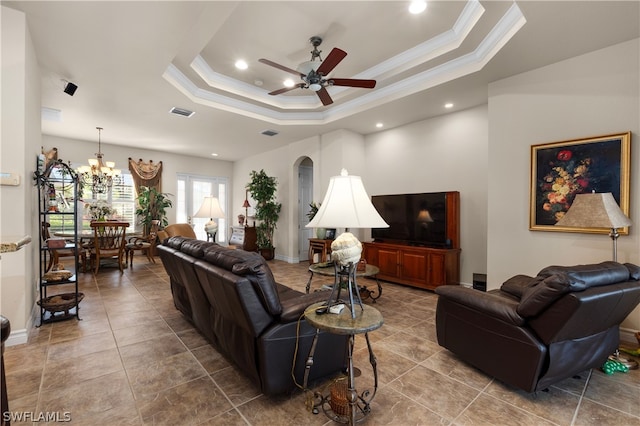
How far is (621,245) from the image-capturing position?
9.21ft

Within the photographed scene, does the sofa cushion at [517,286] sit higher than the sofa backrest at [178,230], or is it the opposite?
the sofa backrest at [178,230]

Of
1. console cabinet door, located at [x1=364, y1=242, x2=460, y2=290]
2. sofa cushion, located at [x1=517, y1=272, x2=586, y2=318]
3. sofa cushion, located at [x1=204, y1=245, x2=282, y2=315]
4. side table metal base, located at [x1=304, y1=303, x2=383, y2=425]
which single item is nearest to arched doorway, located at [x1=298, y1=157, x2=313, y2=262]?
console cabinet door, located at [x1=364, y1=242, x2=460, y2=290]

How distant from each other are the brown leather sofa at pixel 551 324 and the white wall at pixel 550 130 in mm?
1127

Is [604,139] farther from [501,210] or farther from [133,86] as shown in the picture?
[133,86]

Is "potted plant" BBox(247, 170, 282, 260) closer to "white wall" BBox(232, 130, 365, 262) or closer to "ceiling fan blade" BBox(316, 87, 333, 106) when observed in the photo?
"white wall" BBox(232, 130, 365, 262)

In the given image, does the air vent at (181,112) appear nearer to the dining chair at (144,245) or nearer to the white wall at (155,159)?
the white wall at (155,159)

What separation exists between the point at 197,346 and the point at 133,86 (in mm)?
3556

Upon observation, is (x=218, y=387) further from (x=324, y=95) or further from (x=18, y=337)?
(x=324, y=95)

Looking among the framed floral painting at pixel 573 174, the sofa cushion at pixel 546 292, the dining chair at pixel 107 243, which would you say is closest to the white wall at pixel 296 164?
the framed floral painting at pixel 573 174

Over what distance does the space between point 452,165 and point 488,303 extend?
3.18 meters

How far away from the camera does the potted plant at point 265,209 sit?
717 cm

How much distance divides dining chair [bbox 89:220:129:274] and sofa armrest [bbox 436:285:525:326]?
5619 mm

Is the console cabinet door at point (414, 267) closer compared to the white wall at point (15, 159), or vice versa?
the white wall at point (15, 159)

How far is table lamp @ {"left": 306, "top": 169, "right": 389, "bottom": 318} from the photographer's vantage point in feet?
5.27
